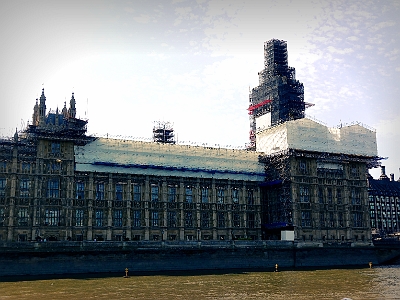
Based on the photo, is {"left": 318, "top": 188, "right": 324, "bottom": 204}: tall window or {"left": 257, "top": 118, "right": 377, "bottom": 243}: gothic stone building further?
{"left": 318, "top": 188, "right": 324, "bottom": 204}: tall window

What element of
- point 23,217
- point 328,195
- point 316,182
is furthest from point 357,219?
point 23,217

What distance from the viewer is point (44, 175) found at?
10481 cm

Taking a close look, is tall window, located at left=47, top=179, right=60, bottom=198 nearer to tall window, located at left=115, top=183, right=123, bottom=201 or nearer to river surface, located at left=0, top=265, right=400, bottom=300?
tall window, located at left=115, top=183, right=123, bottom=201

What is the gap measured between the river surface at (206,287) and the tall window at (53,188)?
1039 inches

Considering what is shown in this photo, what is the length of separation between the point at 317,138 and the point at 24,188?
73757mm

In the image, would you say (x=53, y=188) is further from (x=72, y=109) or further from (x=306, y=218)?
(x=306, y=218)

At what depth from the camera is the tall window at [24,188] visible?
336ft

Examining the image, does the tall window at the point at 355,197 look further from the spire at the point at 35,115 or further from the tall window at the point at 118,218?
the spire at the point at 35,115

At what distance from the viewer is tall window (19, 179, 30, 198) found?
102375 mm

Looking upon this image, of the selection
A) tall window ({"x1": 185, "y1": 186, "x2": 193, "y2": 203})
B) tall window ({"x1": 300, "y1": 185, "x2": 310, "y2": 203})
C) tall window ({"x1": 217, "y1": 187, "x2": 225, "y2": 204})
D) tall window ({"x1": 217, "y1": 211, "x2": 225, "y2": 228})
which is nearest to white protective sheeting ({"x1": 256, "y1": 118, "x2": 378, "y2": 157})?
tall window ({"x1": 300, "y1": 185, "x2": 310, "y2": 203})

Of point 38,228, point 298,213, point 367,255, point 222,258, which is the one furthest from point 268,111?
point 38,228

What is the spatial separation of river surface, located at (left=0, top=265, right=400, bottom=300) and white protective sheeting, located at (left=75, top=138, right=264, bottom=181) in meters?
34.1

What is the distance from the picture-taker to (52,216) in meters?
104

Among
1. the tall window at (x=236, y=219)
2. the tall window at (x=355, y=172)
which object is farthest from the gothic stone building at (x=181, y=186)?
the tall window at (x=355, y=172)
